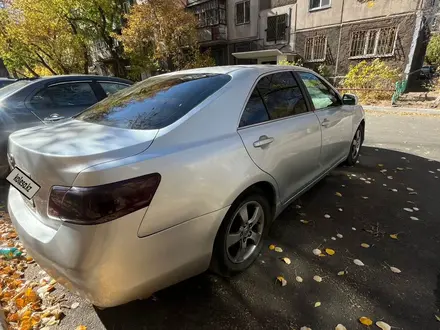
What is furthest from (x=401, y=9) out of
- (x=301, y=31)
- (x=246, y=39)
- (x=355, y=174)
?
(x=355, y=174)

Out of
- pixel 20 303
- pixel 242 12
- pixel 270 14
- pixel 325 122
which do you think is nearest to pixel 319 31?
pixel 270 14

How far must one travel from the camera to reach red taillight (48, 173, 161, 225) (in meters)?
1.26

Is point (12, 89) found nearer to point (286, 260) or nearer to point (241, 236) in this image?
point (241, 236)

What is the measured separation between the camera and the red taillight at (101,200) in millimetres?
1265

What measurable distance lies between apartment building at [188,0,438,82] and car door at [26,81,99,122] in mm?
14523

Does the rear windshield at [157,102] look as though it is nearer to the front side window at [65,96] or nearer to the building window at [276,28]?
the front side window at [65,96]

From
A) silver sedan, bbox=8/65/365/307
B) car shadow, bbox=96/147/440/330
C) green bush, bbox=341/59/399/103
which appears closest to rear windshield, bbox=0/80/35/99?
silver sedan, bbox=8/65/365/307

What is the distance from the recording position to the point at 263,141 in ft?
6.84

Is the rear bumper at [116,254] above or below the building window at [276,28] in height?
below

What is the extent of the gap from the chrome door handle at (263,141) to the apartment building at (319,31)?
14.8 m

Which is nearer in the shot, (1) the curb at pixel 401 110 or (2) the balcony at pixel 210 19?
(1) the curb at pixel 401 110

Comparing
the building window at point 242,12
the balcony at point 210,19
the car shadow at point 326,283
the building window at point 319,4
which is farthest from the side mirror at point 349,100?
the balcony at point 210,19

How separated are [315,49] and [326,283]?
16925mm

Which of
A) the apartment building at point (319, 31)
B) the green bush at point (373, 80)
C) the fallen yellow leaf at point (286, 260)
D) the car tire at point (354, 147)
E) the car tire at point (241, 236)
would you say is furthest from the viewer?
the apartment building at point (319, 31)
